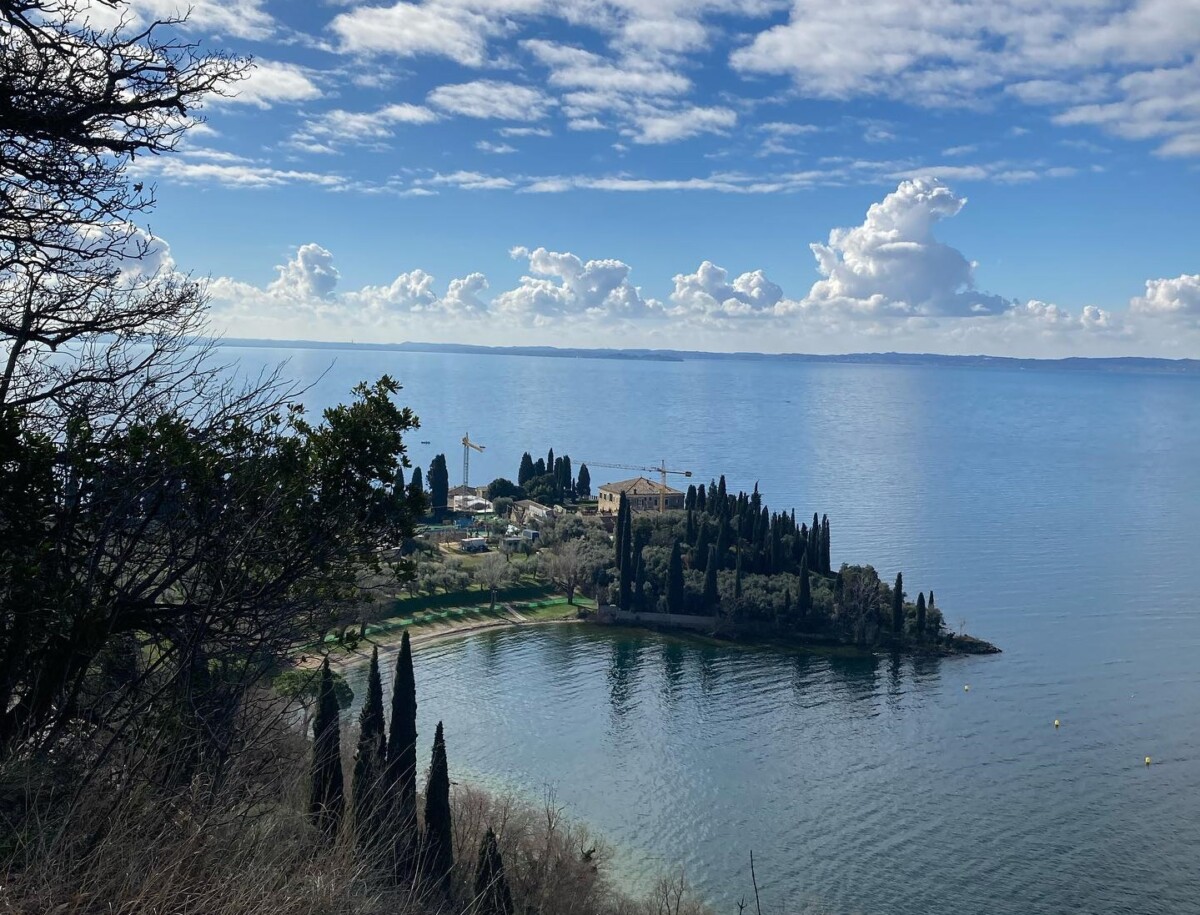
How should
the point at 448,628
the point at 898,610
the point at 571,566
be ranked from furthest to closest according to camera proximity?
the point at 571,566
the point at 898,610
the point at 448,628

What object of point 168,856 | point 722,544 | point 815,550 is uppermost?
point 168,856

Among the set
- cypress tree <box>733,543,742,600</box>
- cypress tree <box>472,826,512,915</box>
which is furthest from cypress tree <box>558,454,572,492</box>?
cypress tree <box>472,826,512,915</box>

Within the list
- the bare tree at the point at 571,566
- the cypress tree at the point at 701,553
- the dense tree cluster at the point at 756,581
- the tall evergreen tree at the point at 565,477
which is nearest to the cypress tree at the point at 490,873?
the dense tree cluster at the point at 756,581

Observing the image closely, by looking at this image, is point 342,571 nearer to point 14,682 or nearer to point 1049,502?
point 14,682

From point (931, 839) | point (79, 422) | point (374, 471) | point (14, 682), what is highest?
point (79, 422)

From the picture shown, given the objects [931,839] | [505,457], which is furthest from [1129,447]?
[931,839]

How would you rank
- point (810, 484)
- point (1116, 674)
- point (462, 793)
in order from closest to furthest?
point (462, 793) → point (1116, 674) → point (810, 484)

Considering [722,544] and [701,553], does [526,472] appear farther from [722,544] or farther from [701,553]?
[722,544]

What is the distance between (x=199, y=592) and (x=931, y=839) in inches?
908

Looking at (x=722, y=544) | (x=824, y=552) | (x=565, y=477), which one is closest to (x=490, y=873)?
(x=722, y=544)

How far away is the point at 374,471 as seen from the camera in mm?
6172

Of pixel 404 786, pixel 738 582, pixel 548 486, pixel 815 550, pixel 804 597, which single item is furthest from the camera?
pixel 548 486

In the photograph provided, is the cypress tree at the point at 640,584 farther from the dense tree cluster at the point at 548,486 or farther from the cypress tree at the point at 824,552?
the dense tree cluster at the point at 548,486

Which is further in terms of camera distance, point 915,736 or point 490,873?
point 915,736
